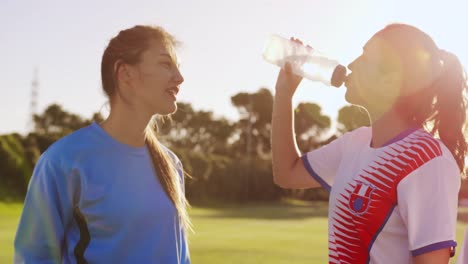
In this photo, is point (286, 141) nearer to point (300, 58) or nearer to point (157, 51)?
point (300, 58)

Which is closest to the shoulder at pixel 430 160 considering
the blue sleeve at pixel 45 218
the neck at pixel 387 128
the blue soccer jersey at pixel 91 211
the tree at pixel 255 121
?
the neck at pixel 387 128

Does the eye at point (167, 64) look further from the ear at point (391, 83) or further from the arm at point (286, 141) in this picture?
the ear at point (391, 83)

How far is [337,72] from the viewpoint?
321cm

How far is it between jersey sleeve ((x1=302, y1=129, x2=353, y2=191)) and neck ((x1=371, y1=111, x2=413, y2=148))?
28 centimetres

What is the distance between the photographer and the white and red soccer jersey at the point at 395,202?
268 cm

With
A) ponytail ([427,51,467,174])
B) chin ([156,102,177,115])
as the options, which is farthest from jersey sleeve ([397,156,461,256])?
chin ([156,102,177,115])

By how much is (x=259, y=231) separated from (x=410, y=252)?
2001cm

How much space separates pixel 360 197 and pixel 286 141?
29.4 inches

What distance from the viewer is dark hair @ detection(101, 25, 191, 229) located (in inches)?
154

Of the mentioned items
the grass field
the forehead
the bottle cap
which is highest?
the forehead

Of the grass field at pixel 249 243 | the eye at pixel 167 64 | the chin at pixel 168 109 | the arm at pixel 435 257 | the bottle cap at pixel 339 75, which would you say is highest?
the eye at pixel 167 64

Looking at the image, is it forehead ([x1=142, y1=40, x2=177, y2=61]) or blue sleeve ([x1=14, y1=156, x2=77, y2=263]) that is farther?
forehead ([x1=142, y1=40, x2=177, y2=61])

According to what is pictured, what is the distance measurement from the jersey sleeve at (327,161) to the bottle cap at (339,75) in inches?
10.7

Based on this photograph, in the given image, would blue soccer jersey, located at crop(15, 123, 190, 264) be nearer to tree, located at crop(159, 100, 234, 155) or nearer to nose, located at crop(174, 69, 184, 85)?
nose, located at crop(174, 69, 184, 85)
